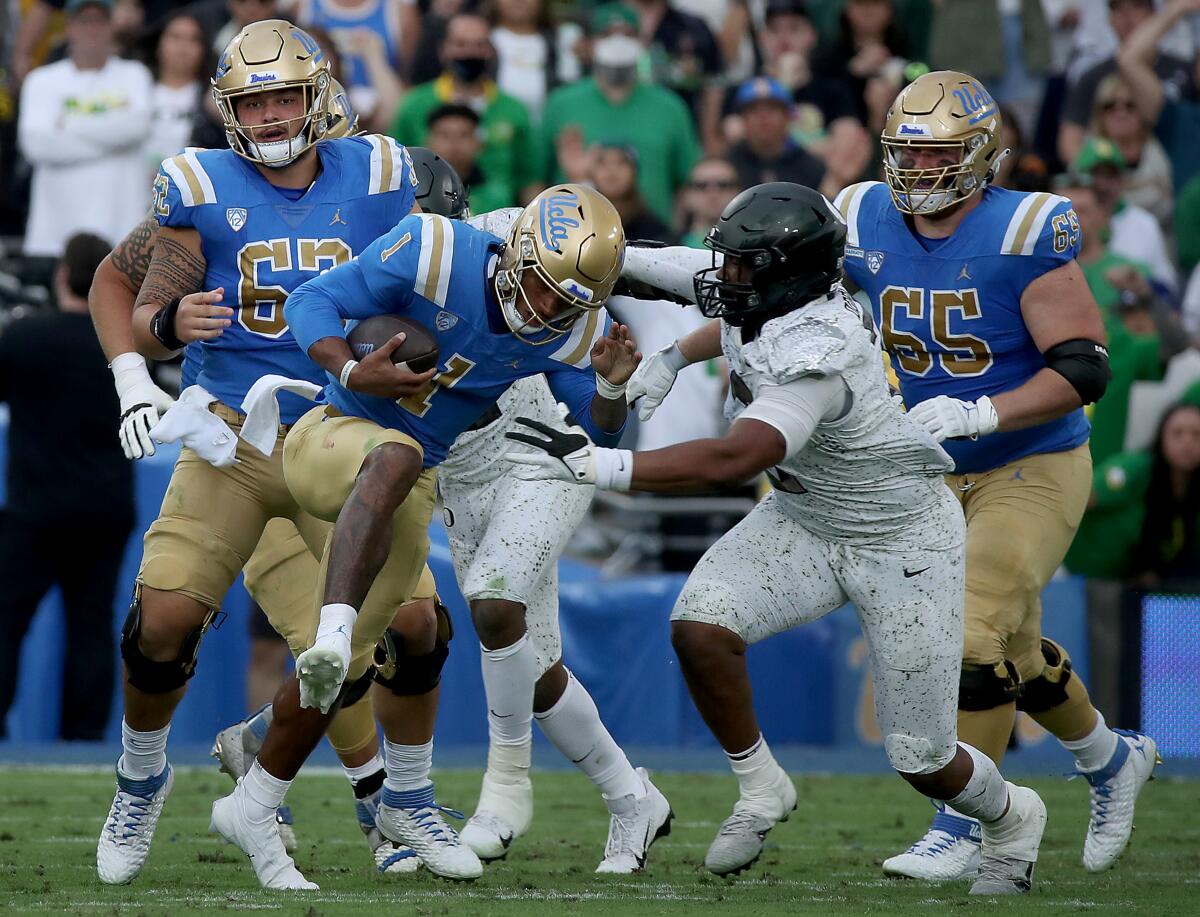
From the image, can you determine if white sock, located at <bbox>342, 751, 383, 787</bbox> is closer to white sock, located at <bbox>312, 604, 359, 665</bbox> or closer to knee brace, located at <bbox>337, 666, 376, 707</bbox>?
knee brace, located at <bbox>337, 666, 376, 707</bbox>

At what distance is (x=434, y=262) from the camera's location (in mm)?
4906

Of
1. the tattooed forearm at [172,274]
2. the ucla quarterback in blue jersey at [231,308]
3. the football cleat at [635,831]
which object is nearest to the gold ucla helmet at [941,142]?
the ucla quarterback in blue jersey at [231,308]

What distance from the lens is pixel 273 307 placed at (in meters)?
5.30

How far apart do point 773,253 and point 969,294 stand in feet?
3.16

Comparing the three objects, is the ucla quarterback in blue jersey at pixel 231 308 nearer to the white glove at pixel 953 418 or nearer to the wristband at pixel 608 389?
the wristband at pixel 608 389

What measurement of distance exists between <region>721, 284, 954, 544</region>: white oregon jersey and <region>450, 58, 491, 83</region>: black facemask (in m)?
5.43

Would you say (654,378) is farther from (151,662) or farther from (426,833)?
(151,662)

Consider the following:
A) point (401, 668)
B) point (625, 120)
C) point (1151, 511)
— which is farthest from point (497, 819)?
point (625, 120)

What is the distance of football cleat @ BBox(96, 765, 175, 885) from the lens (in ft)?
16.7

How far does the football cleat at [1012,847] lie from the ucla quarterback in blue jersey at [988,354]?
241mm

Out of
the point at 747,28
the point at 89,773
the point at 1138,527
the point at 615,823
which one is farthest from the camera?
the point at 747,28

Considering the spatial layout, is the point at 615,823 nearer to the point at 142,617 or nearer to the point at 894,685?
the point at 894,685

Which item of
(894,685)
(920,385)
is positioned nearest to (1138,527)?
(920,385)

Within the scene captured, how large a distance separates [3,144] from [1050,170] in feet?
18.7
